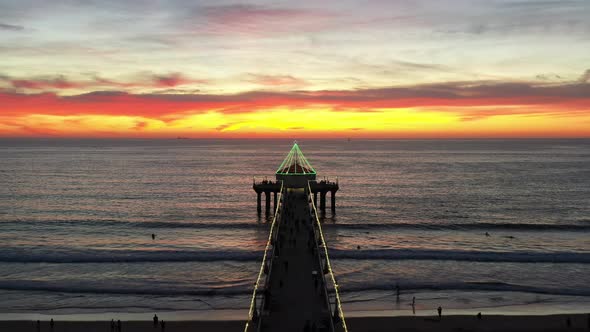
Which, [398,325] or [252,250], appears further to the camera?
[252,250]

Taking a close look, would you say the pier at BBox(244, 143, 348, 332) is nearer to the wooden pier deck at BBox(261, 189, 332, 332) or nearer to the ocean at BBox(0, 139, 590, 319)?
the wooden pier deck at BBox(261, 189, 332, 332)

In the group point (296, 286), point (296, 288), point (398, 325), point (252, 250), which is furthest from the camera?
point (252, 250)

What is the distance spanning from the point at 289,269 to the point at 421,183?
6868cm

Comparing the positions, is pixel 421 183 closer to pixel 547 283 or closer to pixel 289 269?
pixel 547 283

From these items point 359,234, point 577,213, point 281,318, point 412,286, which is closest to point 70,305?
point 281,318

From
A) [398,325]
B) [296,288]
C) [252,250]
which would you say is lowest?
[398,325]

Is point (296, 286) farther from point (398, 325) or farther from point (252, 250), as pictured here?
point (252, 250)

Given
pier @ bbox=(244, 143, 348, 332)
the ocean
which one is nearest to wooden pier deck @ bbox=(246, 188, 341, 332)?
pier @ bbox=(244, 143, 348, 332)

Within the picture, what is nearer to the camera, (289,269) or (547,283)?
(289,269)

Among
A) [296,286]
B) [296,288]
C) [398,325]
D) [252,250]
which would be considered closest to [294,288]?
[296,288]

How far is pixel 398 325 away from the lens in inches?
983

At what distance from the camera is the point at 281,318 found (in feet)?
63.0

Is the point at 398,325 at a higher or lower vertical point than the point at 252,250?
lower

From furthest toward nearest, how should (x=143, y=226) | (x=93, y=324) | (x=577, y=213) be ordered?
(x=577, y=213), (x=143, y=226), (x=93, y=324)
